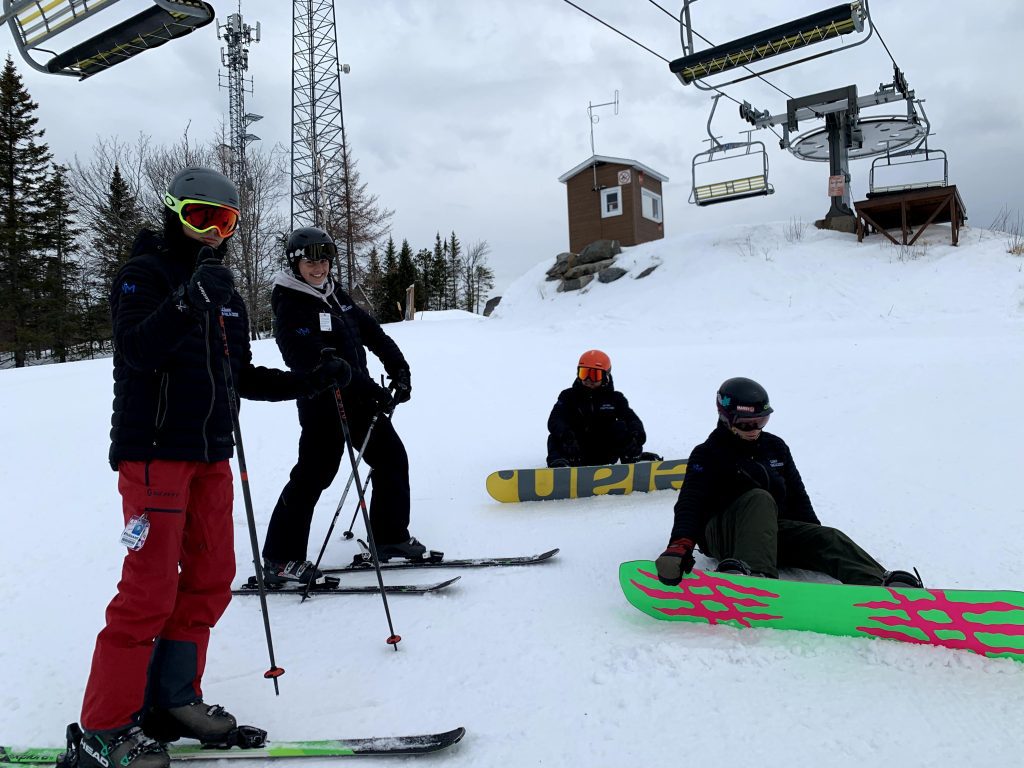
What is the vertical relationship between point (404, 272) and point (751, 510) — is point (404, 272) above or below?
above

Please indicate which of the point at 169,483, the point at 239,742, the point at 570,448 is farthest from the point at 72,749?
the point at 570,448

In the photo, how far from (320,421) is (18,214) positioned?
111ft

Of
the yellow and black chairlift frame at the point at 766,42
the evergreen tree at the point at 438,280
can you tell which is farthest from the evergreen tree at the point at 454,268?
the yellow and black chairlift frame at the point at 766,42

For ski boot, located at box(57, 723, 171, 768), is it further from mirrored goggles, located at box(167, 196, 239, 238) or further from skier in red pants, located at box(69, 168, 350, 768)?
mirrored goggles, located at box(167, 196, 239, 238)

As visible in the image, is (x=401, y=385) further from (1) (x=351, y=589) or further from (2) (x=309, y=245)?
(1) (x=351, y=589)

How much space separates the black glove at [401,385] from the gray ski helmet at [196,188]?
172 cm

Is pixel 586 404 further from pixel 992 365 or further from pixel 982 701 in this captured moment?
pixel 992 365

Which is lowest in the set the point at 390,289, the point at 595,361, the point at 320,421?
the point at 320,421

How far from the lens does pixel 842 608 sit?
2.63 m

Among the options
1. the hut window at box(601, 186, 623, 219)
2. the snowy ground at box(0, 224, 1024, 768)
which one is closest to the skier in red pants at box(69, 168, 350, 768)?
the snowy ground at box(0, 224, 1024, 768)

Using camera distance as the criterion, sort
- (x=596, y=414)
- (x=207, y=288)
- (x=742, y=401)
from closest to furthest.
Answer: (x=207, y=288)
(x=742, y=401)
(x=596, y=414)

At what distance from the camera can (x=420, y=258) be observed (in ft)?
211

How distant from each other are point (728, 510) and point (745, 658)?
3.03 ft

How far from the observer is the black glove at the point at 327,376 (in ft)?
9.30
